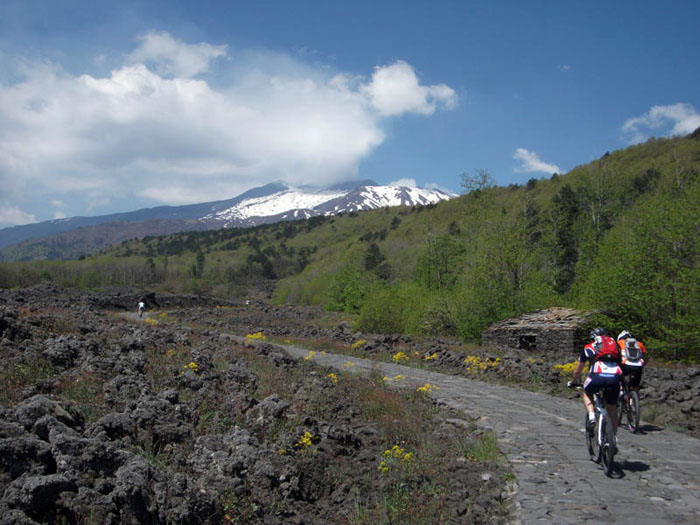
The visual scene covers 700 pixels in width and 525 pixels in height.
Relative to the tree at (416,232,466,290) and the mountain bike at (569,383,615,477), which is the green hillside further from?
the mountain bike at (569,383,615,477)

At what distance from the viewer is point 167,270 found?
5384 inches

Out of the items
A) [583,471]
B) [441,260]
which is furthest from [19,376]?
[441,260]

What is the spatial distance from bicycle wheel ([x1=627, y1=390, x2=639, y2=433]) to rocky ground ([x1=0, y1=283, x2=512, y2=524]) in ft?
9.85

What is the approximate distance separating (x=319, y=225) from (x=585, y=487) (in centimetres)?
17508

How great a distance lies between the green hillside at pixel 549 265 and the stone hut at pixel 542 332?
4.31ft

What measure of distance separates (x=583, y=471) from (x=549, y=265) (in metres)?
38.1

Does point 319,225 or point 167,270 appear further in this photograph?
A: point 319,225

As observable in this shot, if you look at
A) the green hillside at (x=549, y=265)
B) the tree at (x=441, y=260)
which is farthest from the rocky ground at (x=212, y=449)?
the tree at (x=441, y=260)

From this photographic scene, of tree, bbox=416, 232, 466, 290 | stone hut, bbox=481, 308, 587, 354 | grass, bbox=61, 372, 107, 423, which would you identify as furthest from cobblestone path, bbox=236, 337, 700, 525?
tree, bbox=416, 232, 466, 290

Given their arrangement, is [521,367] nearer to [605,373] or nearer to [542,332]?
[542,332]

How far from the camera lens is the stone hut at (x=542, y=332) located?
21688 millimetres

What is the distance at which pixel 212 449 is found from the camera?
6.35 m

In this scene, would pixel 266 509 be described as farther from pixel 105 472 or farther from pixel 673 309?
pixel 673 309

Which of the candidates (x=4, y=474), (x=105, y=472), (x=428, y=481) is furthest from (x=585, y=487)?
Answer: (x=4, y=474)
